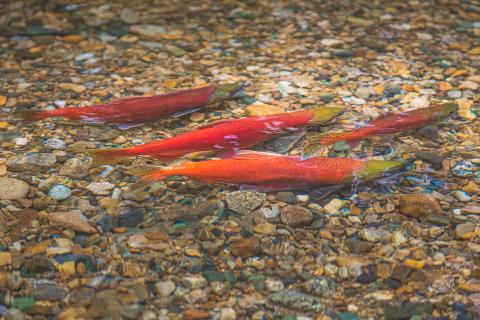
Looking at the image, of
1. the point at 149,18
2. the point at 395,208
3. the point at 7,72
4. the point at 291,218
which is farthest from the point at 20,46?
the point at 395,208

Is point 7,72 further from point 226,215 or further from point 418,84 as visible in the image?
point 418,84

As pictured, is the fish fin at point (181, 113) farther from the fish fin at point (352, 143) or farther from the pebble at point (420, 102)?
the pebble at point (420, 102)

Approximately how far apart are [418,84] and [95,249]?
3.21 m

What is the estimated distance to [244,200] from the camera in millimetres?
4020

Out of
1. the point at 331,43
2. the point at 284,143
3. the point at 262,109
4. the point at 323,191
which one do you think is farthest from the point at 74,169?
the point at 331,43

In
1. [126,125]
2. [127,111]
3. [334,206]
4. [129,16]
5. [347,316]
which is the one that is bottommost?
[347,316]

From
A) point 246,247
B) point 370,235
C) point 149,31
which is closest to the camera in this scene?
point 246,247

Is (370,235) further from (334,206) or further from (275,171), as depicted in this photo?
(275,171)

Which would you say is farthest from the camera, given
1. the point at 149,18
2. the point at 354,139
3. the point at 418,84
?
the point at 149,18

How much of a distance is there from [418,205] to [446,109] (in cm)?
115

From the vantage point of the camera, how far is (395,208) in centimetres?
402

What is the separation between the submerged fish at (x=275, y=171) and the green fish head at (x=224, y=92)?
3.38 ft

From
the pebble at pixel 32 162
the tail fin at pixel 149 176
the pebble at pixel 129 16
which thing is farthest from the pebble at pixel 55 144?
the pebble at pixel 129 16

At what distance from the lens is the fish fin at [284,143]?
4.48m
